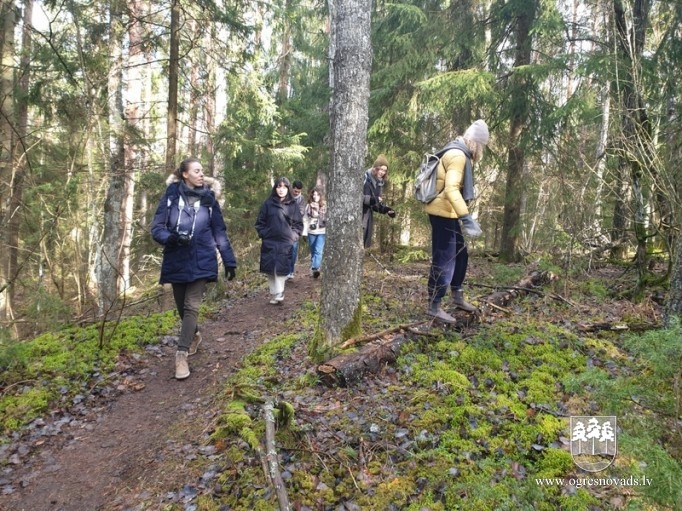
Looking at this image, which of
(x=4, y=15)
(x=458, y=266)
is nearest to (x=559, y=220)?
(x=458, y=266)

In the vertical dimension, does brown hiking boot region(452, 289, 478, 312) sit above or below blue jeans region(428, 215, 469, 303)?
below

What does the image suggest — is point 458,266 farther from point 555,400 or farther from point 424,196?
point 555,400

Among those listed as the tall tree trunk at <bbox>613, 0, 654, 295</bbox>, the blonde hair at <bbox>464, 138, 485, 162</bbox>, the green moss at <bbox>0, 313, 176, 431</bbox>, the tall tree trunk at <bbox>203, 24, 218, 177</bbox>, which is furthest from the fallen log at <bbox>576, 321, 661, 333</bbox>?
the tall tree trunk at <bbox>203, 24, 218, 177</bbox>

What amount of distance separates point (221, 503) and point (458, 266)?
3783 mm

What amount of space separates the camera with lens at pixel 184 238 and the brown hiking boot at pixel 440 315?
10.4 ft

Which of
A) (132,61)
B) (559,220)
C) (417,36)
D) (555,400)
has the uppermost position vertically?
(417,36)

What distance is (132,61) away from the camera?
9445mm

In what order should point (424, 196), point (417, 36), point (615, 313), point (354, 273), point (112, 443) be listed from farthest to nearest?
point (417, 36) → point (615, 313) → point (424, 196) → point (354, 273) → point (112, 443)

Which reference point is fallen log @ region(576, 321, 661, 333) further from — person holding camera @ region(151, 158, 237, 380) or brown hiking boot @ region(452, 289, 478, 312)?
person holding camera @ region(151, 158, 237, 380)

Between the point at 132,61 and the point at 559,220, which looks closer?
the point at 559,220

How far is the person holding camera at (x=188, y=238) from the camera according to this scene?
5086mm

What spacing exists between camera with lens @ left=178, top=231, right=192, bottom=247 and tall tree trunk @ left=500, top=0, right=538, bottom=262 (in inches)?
316

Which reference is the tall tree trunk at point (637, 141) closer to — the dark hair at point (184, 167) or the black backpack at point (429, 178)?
the black backpack at point (429, 178)

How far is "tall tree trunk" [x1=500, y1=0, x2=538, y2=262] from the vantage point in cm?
981
